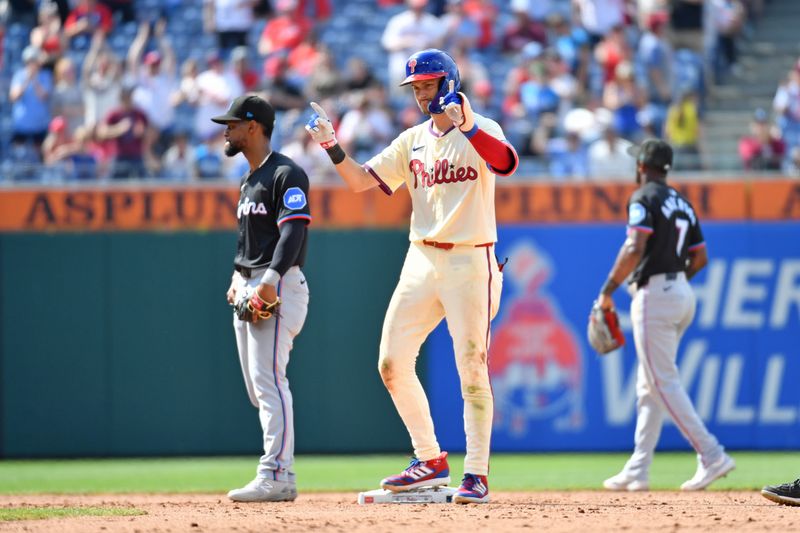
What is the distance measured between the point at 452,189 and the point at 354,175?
593mm

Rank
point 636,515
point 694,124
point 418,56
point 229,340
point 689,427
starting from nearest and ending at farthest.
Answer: point 636,515, point 418,56, point 689,427, point 229,340, point 694,124

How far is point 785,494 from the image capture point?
7.25 m

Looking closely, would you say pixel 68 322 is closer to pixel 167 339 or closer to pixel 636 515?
pixel 167 339

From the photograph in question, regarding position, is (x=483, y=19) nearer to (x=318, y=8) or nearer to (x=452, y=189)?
(x=318, y=8)

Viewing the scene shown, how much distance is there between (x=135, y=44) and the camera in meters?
16.1

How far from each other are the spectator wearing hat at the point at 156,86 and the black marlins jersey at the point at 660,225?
7164 millimetres

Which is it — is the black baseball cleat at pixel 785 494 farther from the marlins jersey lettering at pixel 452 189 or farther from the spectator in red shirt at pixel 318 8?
the spectator in red shirt at pixel 318 8

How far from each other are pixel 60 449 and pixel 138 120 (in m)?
4.04

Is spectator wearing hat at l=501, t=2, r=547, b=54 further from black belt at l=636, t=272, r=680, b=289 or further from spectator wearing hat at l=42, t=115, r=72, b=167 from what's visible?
black belt at l=636, t=272, r=680, b=289

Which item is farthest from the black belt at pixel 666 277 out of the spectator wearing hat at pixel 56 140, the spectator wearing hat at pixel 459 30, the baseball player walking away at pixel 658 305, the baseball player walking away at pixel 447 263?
the spectator wearing hat at pixel 56 140

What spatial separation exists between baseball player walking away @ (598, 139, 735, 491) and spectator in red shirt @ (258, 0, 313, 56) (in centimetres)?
807

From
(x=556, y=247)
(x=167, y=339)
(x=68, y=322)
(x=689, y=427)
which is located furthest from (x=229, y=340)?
(x=689, y=427)

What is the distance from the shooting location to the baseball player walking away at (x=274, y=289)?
7.53 m

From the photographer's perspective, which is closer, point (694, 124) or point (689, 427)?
point (689, 427)
